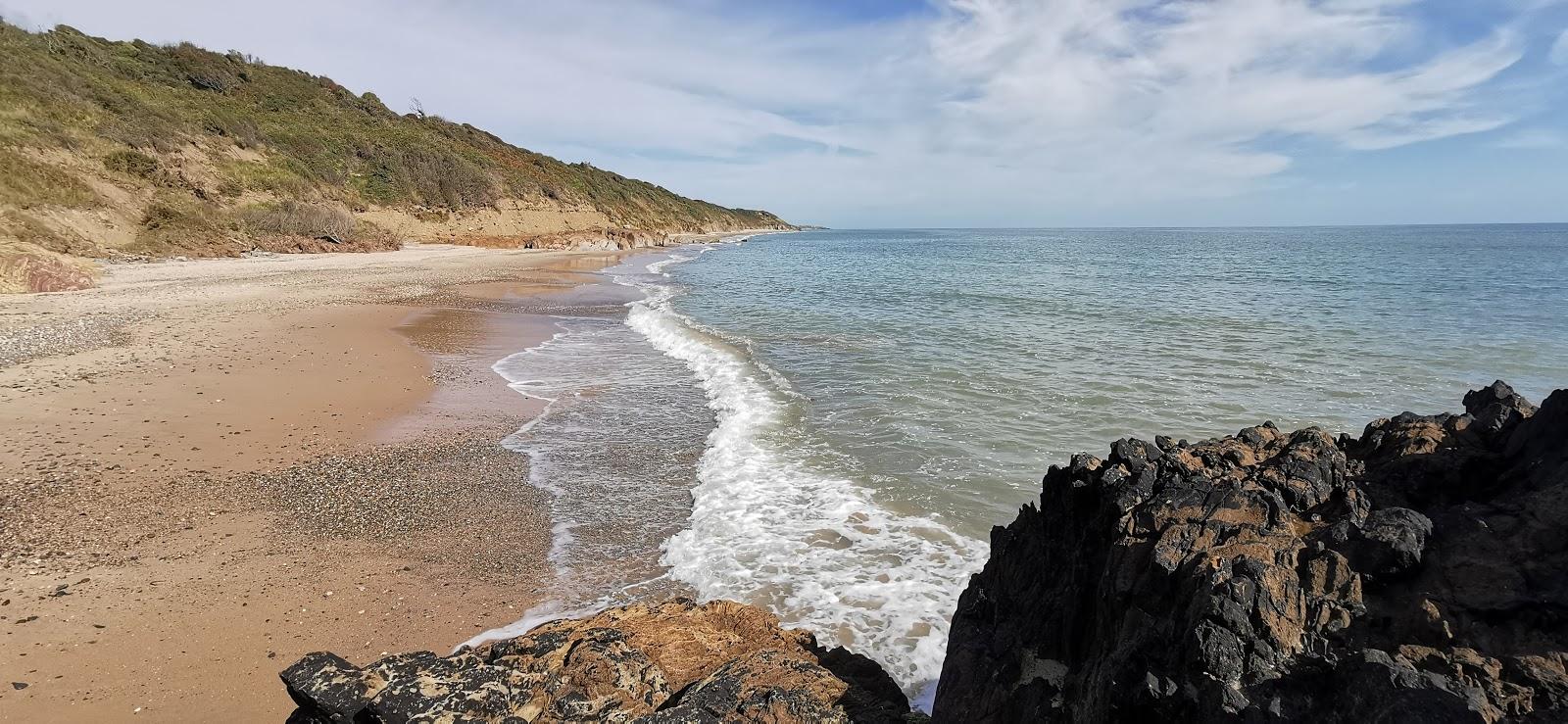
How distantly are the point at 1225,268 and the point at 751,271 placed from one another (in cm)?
2837

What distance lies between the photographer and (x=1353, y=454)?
3.73 m

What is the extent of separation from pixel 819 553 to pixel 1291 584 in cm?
391

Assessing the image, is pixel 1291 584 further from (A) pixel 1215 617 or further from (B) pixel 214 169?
(B) pixel 214 169

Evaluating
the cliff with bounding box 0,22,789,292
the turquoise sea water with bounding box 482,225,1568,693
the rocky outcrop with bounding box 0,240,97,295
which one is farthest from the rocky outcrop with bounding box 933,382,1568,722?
the cliff with bounding box 0,22,789,292

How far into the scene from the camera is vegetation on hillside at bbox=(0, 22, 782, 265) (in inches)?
1001

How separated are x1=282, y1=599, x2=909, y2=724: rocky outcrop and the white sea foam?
54.1 inches

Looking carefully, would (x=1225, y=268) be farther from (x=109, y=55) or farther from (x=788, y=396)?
(x=109, y=55)

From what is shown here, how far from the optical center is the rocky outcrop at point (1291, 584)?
209cm

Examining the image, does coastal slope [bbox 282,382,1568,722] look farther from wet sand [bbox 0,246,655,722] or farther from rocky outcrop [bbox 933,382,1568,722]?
wet sand [bbox 0,246,655,722]

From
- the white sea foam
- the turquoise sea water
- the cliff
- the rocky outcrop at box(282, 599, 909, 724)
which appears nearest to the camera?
the rocky outcrop at box(282, 599, 909, 724)

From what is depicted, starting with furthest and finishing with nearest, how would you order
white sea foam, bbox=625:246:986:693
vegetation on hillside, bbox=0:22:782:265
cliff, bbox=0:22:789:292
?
vegetation on hillside, bbox=0:22:782:265, cliff, bbox=0:22:789:292, white sea foam, bbox=625:246:986:693

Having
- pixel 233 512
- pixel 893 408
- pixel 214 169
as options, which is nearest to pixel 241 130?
pixel 214 169

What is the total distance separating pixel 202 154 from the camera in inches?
1313

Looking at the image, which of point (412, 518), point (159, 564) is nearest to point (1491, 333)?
point (412, 518)
